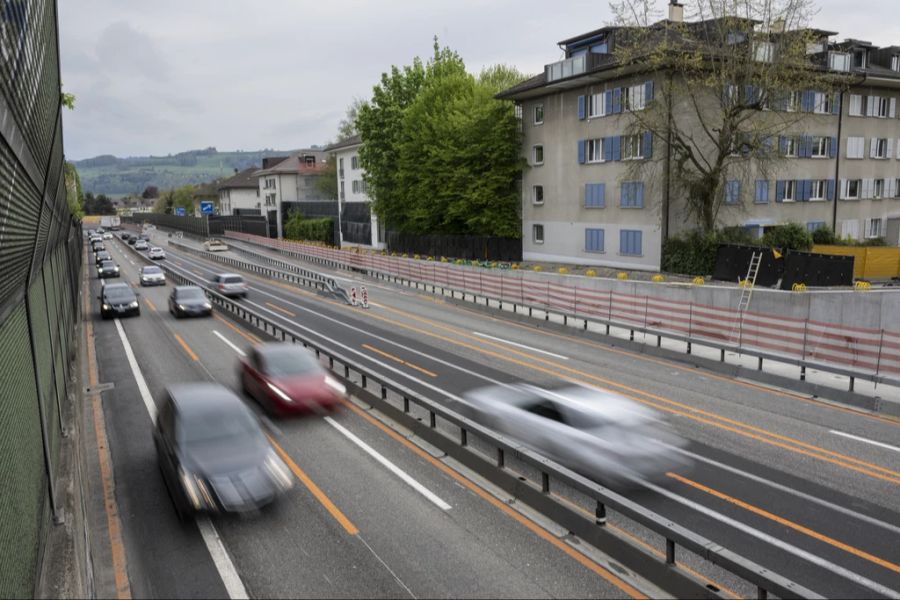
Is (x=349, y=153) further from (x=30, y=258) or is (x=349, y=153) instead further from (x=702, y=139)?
(x=30, y=258)

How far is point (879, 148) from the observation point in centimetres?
4566

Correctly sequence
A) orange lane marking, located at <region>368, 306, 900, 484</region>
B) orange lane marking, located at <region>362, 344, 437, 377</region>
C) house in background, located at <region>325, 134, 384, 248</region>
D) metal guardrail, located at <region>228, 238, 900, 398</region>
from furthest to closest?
1. house in background, located at <region>325, 134, 384, 248</region>
2. orange lane marking, located at <region>362, 344, 437, 377</region>
3. metal guardrail, located at <region>228, 238, 900, 398</region>
4. orange lane marking, located at <region>368, 306, 900, 484</region>

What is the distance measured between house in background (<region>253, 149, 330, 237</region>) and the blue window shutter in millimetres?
68650

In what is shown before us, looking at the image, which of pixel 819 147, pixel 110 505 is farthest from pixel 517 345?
pixel 819 147

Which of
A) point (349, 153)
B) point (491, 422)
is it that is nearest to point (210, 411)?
point (491, 422)

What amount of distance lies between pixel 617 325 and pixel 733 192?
1987 cm

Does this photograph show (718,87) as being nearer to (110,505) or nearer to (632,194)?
(632,194)

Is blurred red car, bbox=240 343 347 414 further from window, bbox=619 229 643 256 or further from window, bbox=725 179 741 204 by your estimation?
window, bbox=725 179 741 204

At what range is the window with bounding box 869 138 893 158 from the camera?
45.0 metres

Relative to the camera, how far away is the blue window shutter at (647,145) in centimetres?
3878

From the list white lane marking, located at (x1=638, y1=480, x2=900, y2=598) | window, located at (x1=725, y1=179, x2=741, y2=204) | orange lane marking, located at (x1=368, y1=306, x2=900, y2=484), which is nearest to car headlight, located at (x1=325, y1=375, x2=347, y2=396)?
orange lane marking, located at (x1=368, y1=306, x2=900, y2=484)

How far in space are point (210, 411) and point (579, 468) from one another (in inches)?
243

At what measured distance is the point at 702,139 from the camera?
125 feet

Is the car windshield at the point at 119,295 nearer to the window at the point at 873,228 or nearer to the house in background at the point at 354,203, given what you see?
the house in background at the point at 354,203
